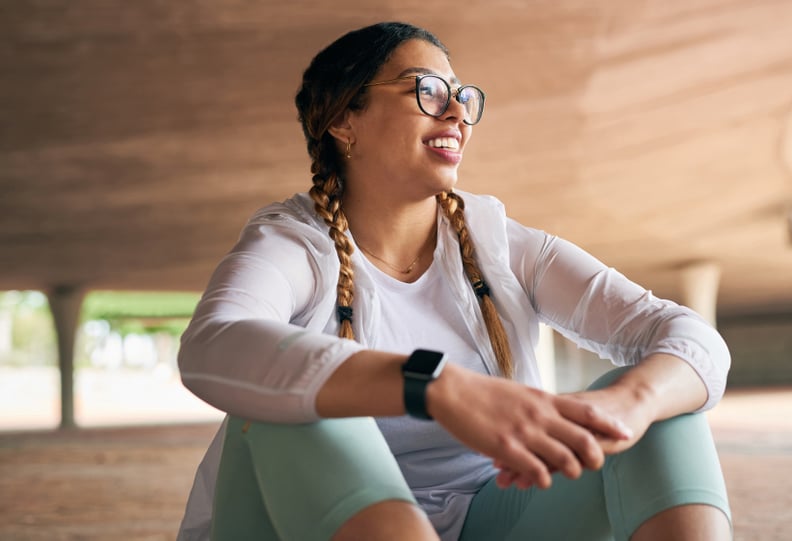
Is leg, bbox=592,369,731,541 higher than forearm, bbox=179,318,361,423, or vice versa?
forearm, bbox=179,318,361,423

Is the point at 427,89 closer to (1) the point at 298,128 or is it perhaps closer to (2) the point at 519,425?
(2) the point at 519,425

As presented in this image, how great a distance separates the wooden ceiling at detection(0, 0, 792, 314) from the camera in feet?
20.7

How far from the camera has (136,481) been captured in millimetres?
5660

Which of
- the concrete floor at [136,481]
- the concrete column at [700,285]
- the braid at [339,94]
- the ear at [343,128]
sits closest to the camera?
the braid at [339,94]

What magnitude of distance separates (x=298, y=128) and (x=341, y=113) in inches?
251

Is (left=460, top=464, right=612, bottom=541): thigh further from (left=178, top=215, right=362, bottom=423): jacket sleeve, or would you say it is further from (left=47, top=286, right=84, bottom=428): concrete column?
(left=47, top=286, right=84, bottom=428): concrete column

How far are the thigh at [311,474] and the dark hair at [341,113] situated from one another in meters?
0.36

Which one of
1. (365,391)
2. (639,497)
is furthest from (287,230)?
(639,497)

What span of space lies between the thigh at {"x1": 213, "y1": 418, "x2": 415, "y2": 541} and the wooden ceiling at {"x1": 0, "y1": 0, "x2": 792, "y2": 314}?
202 inches

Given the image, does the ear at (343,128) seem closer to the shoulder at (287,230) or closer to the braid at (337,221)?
the braid at (337,221)

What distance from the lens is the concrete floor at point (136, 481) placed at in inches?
145

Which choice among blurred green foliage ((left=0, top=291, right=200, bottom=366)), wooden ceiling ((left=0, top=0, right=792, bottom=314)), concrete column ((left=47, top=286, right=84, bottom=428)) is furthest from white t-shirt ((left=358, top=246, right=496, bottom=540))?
blurred green foliage ((left=0, top=291, right=200, bottom=366))

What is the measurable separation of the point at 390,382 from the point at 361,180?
0.72 metres

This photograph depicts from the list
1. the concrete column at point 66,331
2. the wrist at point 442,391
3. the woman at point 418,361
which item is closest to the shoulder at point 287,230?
the woman at point 418,361
